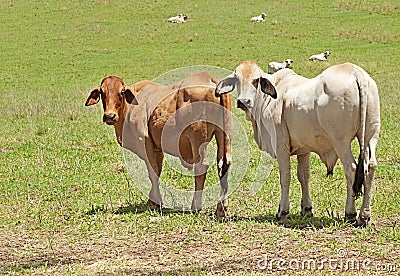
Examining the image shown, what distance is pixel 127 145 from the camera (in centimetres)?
1062

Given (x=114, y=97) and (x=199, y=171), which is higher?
(x=114, y=97)

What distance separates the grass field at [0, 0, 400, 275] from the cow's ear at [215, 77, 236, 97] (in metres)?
1.57

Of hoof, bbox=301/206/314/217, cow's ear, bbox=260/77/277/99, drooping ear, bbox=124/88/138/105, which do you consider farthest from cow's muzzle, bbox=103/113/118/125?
hoof, bbox=301/206/314/217

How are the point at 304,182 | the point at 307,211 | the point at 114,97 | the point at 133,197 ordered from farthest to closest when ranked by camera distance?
1. the point at 133,197
2. the point at 114,97
3. the point at 304,182
4. the point at 307,211

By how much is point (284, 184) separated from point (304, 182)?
0.29 metres

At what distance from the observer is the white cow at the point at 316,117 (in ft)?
27.4

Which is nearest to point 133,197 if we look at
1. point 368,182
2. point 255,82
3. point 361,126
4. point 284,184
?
point 284,184

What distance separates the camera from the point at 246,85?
30.1 ft

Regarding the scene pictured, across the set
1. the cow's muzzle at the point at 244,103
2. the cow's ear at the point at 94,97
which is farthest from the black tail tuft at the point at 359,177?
the cow's ear at the point at 94,97

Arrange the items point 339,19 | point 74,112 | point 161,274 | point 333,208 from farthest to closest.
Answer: point 339,19 < point 74,112 < point 333,208 < point 161,274

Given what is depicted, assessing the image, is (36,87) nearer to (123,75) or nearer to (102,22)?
(123,75)

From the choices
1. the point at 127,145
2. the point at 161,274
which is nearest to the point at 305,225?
the point at 161,274

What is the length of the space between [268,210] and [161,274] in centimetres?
299

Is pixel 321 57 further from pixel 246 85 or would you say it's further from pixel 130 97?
pixel 246 85
